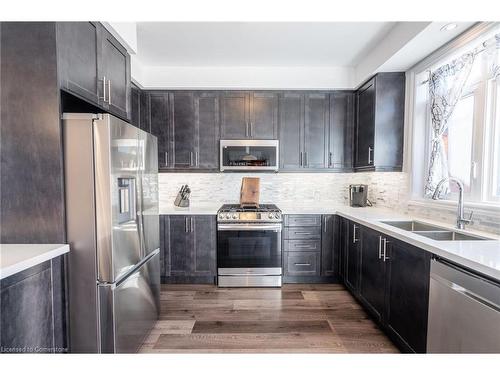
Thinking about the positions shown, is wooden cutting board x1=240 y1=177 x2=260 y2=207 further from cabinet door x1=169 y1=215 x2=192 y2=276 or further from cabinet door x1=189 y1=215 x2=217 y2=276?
cabinet door x1=169 y1=215 x2=192 y2=276

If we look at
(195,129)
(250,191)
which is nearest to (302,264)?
(250,191)

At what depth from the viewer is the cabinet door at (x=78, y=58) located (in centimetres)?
139

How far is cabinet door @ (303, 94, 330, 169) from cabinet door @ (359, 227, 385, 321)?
1.24 meters

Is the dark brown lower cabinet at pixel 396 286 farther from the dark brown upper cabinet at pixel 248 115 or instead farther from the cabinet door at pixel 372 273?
the dark brown upper cabinet at pixel 248 115

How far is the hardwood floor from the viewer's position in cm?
196

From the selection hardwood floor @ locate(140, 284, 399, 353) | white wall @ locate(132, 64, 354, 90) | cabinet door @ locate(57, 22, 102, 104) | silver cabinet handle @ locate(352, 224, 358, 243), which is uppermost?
white wall @ locate(132, 64, 354, 90)

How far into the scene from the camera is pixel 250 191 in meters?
3.33

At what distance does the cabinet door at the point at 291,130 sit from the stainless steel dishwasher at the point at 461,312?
215 centimetres

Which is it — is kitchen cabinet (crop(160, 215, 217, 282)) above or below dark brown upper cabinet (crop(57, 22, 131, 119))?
below

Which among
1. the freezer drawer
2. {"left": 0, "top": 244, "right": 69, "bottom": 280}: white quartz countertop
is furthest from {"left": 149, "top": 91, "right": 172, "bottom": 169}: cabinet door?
{"left": 0, "top": 244, "right": 69, "bottom": 280}: white quartz countertop

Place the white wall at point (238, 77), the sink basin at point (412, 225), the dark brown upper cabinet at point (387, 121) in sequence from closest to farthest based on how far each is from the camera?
the sink basin at point (412, 225)
the dark brown upper cabinet at point (387, 121)
the white wall at point (238, 77)

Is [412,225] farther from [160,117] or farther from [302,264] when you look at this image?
[160,117]

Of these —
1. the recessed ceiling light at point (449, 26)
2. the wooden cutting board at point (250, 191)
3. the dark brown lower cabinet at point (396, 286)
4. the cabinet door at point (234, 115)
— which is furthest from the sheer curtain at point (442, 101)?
the cabinet door at point (234, 115)

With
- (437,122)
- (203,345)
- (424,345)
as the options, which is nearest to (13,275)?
(203,345)
